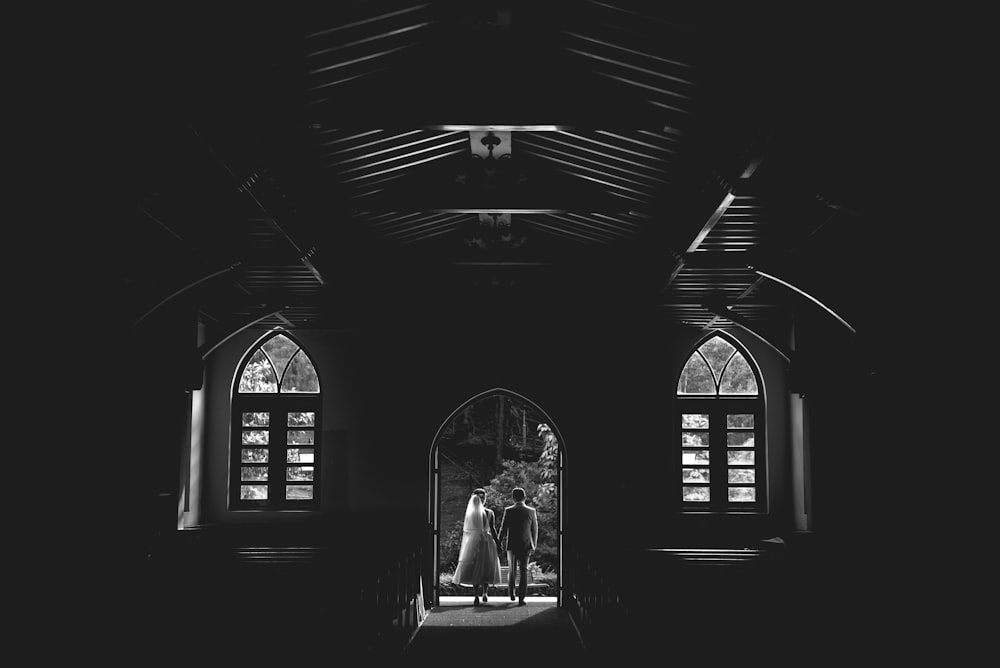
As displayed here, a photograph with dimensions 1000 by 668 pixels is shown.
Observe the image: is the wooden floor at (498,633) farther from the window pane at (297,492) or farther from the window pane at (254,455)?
the window pane at (254,455)

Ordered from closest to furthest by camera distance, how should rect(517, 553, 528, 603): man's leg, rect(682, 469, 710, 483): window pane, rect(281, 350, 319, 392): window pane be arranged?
rect(517, 553, 528, 603): man's leg < rect(682, 469, 710, 483): window pane < rect(281, 350, 319, 392): window pane

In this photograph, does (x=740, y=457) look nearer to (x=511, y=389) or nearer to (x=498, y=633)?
(x=511, y=389)

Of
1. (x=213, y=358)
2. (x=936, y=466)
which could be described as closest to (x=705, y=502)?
(x=213, y=358)

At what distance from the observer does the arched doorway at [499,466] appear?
19.4 m

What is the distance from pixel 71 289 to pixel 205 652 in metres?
1.75

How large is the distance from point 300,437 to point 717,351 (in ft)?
17.2

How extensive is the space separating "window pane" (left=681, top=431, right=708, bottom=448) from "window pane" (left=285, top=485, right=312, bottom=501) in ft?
15.1

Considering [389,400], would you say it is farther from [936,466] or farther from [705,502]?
[936,466]

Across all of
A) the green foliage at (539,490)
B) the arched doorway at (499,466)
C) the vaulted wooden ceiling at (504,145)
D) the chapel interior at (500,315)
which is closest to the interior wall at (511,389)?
the chapel interior at (500,315)

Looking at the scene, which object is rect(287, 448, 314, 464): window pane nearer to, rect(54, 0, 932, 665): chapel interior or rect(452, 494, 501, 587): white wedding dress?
rect(54, 0, 932, 665): chapel interior

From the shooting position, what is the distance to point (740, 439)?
12359mm

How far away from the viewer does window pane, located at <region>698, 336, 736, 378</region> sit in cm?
1248

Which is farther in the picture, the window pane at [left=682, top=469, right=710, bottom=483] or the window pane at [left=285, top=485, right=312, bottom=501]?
the window pane at [left=682, top=469, right=710, bottom=483]

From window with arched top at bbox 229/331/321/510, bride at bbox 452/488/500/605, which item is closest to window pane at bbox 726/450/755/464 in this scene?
bride at bbox 452/488/500/605
